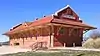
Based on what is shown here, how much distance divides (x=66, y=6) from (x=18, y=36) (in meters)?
13.4

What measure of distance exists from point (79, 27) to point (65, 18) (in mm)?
2897

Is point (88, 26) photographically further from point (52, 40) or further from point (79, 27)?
point (52, 40)

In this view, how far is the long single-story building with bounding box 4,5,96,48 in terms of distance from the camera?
29.1 meters

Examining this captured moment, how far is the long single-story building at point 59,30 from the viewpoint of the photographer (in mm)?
29141

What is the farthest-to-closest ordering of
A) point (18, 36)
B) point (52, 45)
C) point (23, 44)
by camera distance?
point (18, 36)
point (23, 44)
point (52, 45)

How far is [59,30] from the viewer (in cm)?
2958

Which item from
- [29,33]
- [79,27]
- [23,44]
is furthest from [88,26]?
[23,44]

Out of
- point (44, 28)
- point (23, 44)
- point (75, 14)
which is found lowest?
point (23, 44)

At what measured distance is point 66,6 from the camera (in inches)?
1299

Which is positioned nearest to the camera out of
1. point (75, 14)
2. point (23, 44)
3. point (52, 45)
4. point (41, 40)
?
point (52, 45)

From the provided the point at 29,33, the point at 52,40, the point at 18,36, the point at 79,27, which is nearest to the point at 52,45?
the point at 52,40

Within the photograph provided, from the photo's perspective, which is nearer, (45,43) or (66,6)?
(45,43)

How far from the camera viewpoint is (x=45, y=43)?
1196 inches

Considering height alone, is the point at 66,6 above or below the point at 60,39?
above
